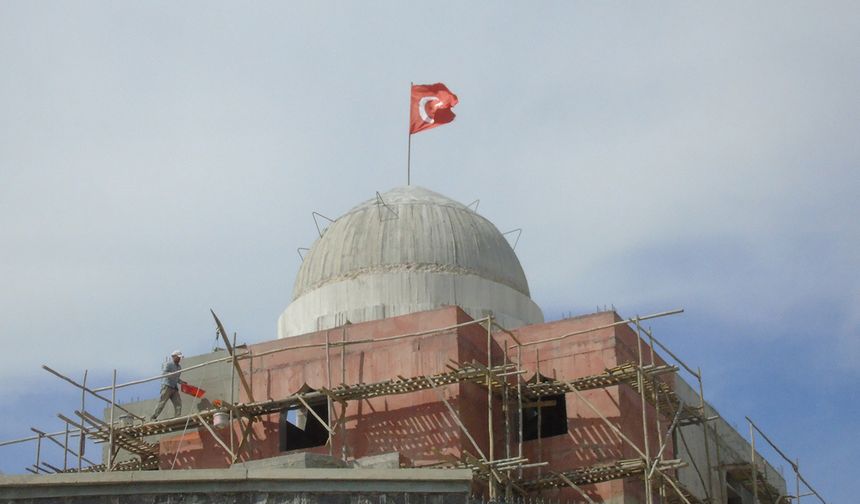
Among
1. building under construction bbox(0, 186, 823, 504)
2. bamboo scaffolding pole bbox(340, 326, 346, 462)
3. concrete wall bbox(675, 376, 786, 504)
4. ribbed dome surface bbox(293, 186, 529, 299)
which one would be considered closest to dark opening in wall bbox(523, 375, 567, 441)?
building under construction bbox(0, 186, 823, 504)

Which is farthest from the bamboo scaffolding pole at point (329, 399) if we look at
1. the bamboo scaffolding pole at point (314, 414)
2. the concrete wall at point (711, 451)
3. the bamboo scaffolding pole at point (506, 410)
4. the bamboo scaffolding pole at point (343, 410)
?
the concrete wall at point (711, 451)

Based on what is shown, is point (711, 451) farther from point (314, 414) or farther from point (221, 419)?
point (221, 419)

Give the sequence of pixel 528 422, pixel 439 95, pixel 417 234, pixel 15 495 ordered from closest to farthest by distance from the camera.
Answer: pixel 15 495
pixel 528 422
pixel 417 234
pixel 439 95

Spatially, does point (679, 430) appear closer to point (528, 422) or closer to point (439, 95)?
point (528, 422)

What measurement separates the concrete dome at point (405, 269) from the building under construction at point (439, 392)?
0.12 feet

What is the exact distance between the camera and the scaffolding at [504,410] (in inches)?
1008

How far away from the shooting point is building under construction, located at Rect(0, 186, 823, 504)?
2630 centimetres

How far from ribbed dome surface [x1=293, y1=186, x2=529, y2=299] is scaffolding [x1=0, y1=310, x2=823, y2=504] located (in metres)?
2.53

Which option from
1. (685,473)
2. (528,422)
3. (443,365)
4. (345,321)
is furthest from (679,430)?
(345,321)

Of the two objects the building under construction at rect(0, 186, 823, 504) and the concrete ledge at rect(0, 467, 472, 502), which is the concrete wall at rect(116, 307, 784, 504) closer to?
the building under construction at rect(0, 186, 823, 504)

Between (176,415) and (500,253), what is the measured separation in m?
7.81

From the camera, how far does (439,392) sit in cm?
2641

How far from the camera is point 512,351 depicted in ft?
93.1

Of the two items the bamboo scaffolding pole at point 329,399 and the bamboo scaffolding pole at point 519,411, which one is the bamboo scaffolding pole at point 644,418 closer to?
the bamboo scaffolding pole at point 519,411
